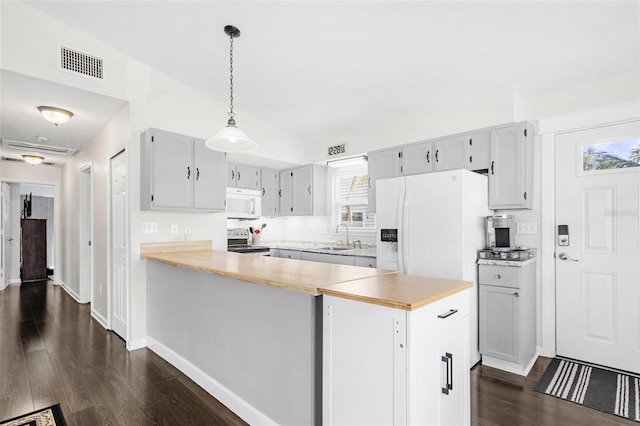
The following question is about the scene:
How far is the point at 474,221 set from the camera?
2977 mm

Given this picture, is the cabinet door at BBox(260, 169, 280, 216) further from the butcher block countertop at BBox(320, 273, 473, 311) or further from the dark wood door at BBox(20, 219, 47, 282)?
the dark wood door at BBox(20, 219, 47, 282)

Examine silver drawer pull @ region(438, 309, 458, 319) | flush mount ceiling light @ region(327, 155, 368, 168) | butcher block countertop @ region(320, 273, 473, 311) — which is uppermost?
flush mount ceiling light @ region(327, 155, 368, 168)

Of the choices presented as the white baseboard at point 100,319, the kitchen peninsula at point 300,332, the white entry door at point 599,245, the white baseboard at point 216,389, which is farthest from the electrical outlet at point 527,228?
the white baseboard at point 100,319

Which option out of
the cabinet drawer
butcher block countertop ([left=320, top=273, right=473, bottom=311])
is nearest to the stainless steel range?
the cabinet drawer

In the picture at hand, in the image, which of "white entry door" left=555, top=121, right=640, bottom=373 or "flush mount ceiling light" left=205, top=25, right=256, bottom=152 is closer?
"flush mount ceiling light" left=205, top=25, right=256, bottom=152

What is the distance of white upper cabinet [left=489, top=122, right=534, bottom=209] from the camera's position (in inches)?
118

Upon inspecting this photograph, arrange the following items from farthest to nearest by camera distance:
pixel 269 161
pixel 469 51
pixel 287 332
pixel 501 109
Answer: pixel 269 161, pixel 501 109, pixel 469 51, pixel 287 332

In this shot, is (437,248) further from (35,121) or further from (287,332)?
(35,121)

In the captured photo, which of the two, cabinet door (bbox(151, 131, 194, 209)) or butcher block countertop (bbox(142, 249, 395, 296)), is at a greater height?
cabinet door (bbox(151, 131, 194, 209))

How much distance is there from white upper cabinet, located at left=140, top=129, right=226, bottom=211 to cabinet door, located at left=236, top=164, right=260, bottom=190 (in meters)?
1.12

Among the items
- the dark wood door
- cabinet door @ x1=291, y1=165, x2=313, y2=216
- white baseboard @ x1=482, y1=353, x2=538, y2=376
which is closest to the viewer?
white baseboard @ x1=482, y1=353, x2=538, y2=376

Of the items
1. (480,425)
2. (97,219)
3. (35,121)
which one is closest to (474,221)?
(480,425)

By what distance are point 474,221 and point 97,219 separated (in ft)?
15.1

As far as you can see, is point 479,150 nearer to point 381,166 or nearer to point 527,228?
point 527,228
